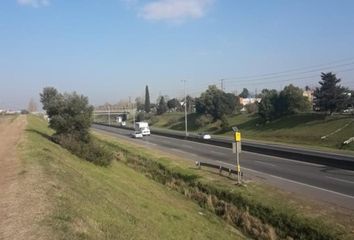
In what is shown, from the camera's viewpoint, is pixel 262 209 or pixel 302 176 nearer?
pixel 262 209

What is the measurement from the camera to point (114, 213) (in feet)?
53.2

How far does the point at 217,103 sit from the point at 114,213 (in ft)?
317

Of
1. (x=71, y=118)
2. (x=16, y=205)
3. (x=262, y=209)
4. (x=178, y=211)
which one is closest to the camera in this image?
(x=16, y=205)

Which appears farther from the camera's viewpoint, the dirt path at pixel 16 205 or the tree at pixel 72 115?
the tree at pixel 72 115

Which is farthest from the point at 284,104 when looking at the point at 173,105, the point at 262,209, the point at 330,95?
the point at 173,105

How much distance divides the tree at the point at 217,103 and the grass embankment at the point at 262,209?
75415 mm

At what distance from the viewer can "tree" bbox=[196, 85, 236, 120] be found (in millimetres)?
110438

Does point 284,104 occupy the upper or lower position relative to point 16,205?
upper

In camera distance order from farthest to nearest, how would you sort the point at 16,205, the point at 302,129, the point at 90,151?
the point at 302,129 → the point at 90,151 → the point at 16,205

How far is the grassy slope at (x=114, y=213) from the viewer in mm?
12911

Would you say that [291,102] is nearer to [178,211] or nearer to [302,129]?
[302,129]

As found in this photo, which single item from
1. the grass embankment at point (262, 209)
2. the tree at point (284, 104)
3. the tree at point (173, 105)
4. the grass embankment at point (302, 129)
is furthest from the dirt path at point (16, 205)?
the tree at point (173, 105)

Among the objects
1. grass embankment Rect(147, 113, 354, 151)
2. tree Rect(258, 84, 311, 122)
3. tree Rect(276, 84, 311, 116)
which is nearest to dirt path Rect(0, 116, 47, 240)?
grass embankment Rect(147, 113, 354, 151)

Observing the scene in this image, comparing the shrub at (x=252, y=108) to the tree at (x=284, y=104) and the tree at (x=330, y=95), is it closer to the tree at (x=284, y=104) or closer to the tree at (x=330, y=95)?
the tree at (x=284, y=104)
